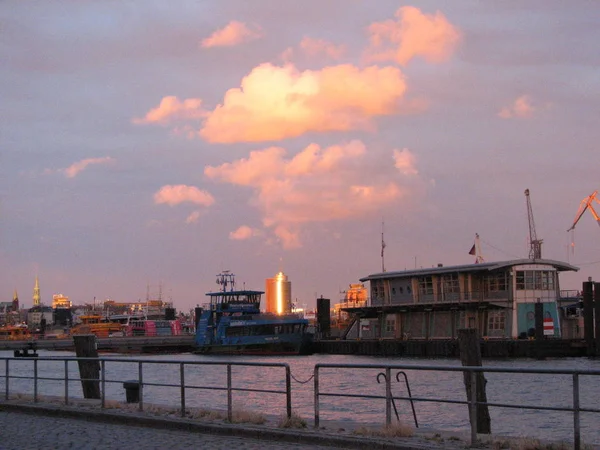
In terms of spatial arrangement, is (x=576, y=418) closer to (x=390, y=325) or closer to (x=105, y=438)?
(x=105, y=438)

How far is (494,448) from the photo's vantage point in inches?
549

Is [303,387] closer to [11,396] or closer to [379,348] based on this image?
[11,396]

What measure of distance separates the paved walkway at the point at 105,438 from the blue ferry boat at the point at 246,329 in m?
74.3

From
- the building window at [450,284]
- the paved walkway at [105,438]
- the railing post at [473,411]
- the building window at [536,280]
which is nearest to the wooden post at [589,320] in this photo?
the building window at [536,280]

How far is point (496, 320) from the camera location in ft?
262

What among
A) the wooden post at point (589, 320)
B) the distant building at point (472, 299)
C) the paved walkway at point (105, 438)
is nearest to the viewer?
the paved walkway at point (105, 438)

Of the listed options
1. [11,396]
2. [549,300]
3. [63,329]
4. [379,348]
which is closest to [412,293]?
[379,348]

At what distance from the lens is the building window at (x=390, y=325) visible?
290ft

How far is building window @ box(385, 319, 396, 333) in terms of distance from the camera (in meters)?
88.5

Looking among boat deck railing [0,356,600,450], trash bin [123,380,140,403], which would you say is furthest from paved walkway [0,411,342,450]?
trash bin [123,380,140,403]

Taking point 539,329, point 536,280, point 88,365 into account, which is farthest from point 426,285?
point 88,365

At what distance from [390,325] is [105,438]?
73244 mm

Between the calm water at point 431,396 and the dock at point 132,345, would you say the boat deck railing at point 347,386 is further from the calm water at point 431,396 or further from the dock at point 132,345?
the dock at point 132,345

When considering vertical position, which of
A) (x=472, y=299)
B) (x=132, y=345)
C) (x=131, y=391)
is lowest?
(x=132, y=345)
